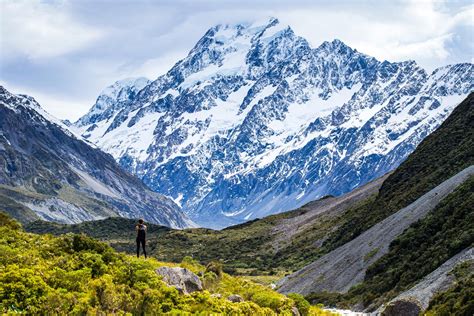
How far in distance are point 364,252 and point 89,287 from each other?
54.6m

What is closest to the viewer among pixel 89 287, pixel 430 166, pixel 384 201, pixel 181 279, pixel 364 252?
pixel 89 287

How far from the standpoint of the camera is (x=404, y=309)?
31.8 m

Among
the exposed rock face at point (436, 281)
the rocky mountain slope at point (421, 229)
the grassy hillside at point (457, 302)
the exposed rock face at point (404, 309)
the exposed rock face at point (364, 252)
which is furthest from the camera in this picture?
the exposed rock face at point (364, 252)

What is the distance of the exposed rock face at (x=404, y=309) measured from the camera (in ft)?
104

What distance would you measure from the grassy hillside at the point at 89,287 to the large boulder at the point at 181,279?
65 cm

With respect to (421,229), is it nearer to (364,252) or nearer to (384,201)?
(364,252)

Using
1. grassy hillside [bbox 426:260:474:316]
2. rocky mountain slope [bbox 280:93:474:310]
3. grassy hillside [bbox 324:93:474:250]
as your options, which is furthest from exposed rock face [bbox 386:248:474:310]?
grassy hillside [bbox 324:93:474:250]

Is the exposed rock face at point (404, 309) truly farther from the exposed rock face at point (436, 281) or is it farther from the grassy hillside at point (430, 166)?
the grassy hillside at point (430, 166)

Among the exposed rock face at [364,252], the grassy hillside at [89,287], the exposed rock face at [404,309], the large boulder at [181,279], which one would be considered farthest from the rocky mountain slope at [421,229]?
the large boulder at [181,279]

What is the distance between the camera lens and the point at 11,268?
24922 millimetres

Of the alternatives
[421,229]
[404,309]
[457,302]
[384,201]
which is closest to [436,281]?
[457,302]

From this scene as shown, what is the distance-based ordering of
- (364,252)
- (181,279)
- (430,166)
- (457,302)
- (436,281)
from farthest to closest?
(430,166) → (364,252) → (436,281) → (457,302) → (181,279)

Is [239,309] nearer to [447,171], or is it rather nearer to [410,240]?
[410,240]

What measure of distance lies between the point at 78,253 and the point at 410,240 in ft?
139
